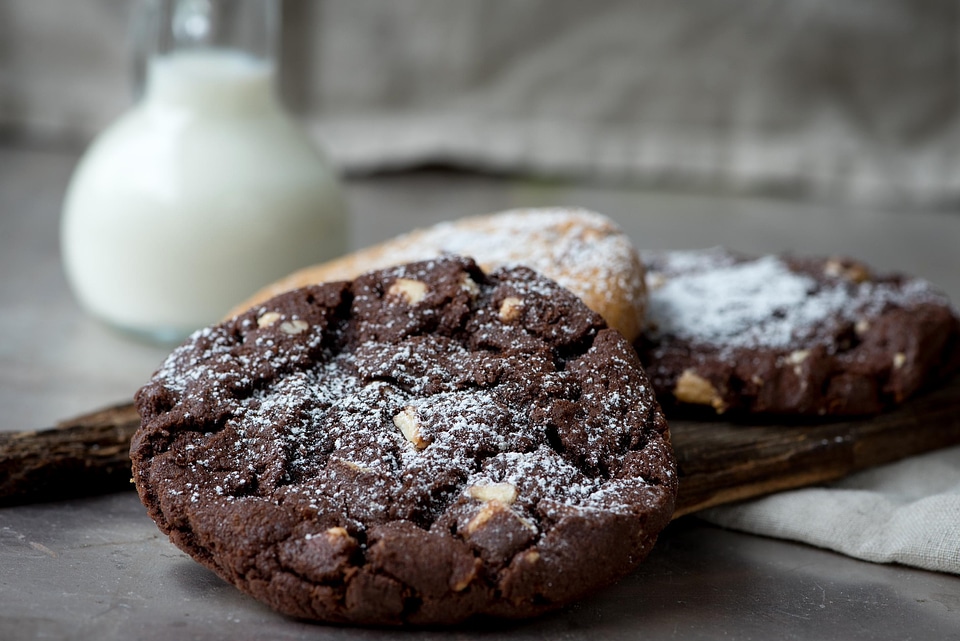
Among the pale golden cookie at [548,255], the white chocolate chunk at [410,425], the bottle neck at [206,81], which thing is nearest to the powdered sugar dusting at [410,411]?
the white chocolate chunk at [410,425]

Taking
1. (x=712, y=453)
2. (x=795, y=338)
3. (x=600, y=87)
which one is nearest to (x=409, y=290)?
(x=712, y=453)

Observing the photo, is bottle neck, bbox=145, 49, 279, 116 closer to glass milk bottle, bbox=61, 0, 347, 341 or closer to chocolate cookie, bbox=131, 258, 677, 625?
glass milk bottle, bbox=61, 0, 347, 341

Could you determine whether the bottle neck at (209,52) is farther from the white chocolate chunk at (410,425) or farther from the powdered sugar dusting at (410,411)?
the white chocolate chunk at (410,425)

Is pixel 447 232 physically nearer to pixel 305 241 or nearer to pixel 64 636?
pixel 305 241

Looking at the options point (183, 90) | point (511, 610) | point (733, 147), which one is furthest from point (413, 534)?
point (733, 147)

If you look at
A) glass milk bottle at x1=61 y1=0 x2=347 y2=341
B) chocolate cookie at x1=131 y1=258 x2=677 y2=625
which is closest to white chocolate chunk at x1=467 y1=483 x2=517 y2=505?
chocolate cookie at x1=131 y1=258 x2=677 y2=625

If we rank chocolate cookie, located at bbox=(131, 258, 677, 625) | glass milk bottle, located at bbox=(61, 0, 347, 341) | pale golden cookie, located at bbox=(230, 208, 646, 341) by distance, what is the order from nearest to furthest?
chocolate cookie, located at bbox=(131, 258, 677, 625), pale golden cookie, located at bbox=(230, 208, 646, 341), glass milk bottle, located at bbox=(61, 0, 347, 341)
